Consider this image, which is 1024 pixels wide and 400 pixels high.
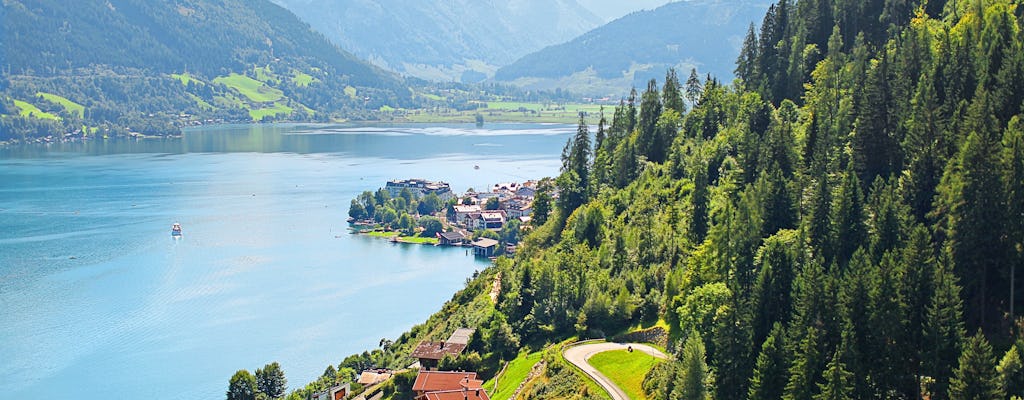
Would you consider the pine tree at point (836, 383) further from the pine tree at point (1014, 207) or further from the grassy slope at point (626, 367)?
the grassy slope at point (626, 367)

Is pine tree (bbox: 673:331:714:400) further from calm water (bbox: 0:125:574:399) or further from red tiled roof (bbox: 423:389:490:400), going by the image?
calm water (bbox: 0:125:574:399)

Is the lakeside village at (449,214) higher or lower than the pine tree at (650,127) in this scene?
lower

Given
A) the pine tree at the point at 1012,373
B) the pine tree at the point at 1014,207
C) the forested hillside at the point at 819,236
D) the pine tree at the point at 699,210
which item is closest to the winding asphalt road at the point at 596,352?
the forested hillside at the point at 819,236

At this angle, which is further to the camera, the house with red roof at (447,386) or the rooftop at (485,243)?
the rooftop at (485,243)

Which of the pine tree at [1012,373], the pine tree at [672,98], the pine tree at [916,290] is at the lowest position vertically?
the pine tree at [1012,373]

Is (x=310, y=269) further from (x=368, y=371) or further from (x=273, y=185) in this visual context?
(x=273, y=185)

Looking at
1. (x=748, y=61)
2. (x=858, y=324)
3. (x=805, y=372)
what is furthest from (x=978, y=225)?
(x=748, y=61)

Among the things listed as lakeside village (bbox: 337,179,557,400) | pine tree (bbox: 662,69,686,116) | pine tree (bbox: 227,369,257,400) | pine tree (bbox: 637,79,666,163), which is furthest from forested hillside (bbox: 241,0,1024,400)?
lakeside village (bbox: 337,179,557,400)
